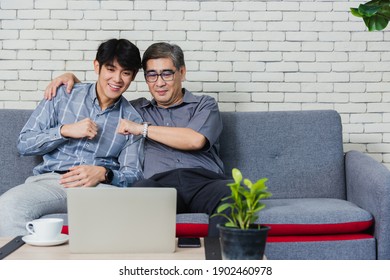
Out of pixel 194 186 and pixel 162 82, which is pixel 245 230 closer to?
pixel 194 186

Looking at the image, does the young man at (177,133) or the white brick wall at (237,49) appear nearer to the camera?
the young man at (177,133)

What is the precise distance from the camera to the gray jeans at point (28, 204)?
253cm

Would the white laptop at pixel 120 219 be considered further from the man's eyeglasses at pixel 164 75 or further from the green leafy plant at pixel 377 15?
the green leafy plant at pixel 377 15

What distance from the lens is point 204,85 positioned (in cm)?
370

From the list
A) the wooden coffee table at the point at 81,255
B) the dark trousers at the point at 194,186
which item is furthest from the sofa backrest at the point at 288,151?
the wooden coffee table at the point at 81,255

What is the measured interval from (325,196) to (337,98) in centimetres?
77

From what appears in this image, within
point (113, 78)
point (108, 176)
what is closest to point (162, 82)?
point (113, 78)

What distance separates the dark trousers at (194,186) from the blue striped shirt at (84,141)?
0.15 meters

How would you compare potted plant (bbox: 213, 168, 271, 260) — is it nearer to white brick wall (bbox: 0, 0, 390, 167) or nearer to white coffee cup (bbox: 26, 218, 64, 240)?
white coffee cup (bbox: 26, 218, 64, 240)

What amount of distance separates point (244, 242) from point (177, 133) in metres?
1.45

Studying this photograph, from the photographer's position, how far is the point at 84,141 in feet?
9.80

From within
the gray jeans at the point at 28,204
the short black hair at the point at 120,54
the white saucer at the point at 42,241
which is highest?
the short black hair at the point at 120,54

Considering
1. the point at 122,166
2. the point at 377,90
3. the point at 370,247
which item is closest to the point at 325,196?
the point at 370,247

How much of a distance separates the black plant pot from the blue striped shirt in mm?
1455
